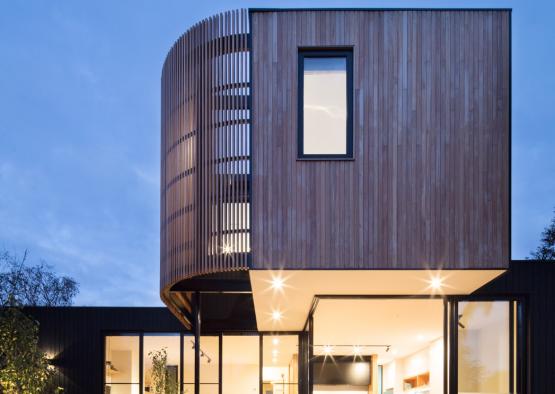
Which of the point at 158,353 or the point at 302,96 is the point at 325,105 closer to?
the point at 302,96

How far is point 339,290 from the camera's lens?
28.2 feet

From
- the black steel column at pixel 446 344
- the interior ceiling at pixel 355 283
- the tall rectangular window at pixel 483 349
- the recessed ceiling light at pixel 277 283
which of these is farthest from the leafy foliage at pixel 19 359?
the tall rectangular window at pixel 483 349

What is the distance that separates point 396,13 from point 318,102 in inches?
48.6

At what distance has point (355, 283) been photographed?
8047mm

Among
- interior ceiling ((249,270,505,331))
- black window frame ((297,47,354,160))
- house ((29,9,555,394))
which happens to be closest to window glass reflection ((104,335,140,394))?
interior ceiling ((249,270,505,331))

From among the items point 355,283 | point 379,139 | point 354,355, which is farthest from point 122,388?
point 379,139

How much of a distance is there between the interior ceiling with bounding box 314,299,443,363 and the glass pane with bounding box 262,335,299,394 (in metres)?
0.78

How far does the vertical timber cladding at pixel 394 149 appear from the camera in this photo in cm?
711

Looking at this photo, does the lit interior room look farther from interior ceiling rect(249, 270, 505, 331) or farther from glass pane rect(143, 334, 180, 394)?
glass pane rect(143, 334, 180, 394)

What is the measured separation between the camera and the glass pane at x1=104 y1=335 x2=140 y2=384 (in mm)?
15766

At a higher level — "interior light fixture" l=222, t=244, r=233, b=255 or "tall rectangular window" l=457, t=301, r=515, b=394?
"interior light fixture" l=222, t=244, r=233, b=255

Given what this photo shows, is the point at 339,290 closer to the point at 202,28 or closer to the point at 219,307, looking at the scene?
the point at 202,28

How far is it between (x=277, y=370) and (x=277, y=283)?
27.3 feet

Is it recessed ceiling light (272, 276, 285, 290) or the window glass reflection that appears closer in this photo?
recessed ceiling light (272, 276, 285, 290)
